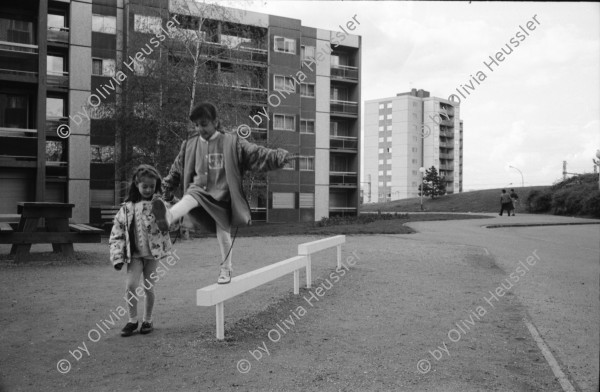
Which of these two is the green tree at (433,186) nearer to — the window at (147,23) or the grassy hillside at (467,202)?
the grassy hillside at (467,202)

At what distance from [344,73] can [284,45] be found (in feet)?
22.6

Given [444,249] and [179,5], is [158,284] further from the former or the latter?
[179,5]

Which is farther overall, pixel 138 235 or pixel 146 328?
pixel 146 328

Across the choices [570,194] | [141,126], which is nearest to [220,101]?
[141,126]

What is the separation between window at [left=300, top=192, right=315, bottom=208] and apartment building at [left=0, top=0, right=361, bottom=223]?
9 centimetres

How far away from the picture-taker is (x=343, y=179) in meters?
49.2

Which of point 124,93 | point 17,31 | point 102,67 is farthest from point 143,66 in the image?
point 102,67

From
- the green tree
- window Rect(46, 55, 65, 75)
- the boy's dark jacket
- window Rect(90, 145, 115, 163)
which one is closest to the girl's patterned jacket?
the boy's dark jacket

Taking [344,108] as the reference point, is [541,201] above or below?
below

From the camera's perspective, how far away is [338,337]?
22.0 feet

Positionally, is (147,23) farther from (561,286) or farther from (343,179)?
(561,286)

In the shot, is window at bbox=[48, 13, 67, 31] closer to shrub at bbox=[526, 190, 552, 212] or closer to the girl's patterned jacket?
the girl's patterned jacket

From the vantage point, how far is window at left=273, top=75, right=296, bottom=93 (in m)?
45.1

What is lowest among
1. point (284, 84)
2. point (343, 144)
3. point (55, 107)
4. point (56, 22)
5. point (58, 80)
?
point (343, 144)
